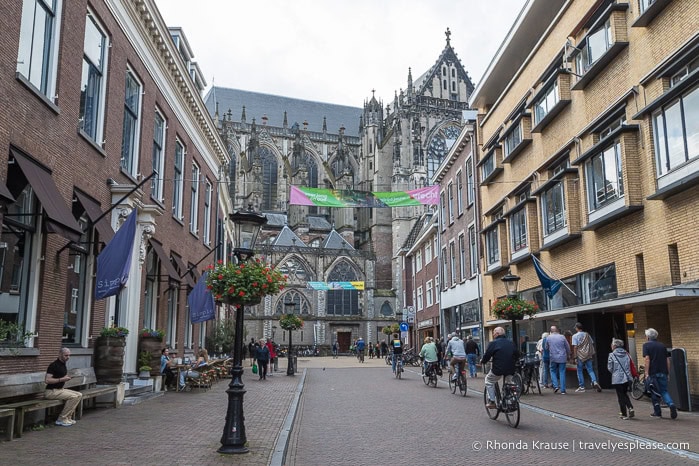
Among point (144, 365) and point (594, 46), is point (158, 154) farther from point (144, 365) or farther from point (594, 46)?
point (594, 46)

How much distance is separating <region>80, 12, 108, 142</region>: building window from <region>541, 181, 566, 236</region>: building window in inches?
480

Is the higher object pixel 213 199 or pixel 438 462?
pixel 213 199

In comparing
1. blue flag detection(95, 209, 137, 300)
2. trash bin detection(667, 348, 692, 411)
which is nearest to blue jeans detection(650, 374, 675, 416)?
trash bin detection(667, 348, 692, 411)

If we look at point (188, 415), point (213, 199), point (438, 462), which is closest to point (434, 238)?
point (213, 199)

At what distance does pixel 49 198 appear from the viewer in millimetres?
10117

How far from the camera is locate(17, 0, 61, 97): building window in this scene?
33.8ft

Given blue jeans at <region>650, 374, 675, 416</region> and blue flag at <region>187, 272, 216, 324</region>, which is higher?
blue flag at <region>187, 272, 216, 324</region>

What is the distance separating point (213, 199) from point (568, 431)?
21082 mm

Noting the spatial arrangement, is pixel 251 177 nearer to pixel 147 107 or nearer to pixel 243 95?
pixel 243 95

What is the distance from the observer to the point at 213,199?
92.0 ft

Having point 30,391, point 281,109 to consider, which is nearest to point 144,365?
point 30,391

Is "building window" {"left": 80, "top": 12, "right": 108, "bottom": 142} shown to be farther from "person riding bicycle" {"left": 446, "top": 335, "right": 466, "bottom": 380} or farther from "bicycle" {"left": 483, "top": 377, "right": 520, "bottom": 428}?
"person riding bicycle" {"left": 446, "top": 335, "right": 466, "bottom": 380}

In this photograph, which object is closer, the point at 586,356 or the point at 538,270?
the point at 586,356

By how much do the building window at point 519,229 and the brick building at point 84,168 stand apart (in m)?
11.4
